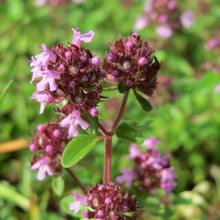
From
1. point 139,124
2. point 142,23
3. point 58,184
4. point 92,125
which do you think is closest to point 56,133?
point 58,184

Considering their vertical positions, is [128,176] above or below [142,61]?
below

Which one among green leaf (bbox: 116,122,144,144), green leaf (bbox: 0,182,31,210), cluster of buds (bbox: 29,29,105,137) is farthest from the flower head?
green leaf (bbox: 0,182,31,210)

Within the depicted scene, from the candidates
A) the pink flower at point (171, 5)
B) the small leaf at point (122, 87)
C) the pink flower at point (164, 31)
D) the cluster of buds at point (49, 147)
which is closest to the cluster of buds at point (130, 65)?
the small leaf at point (122, 87)

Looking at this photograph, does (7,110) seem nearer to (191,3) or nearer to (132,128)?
(132,128)

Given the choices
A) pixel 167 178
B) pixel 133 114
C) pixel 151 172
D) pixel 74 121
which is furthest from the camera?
pixel 133 114

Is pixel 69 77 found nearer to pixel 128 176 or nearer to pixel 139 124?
pixel 139 124

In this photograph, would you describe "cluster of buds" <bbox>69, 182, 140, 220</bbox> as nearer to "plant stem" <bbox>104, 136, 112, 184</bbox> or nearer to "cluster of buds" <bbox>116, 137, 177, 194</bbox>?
"plant stem" <bbox>104, 136, 112, 184</bbox>

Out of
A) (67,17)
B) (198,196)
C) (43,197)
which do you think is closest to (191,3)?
(67,17)
